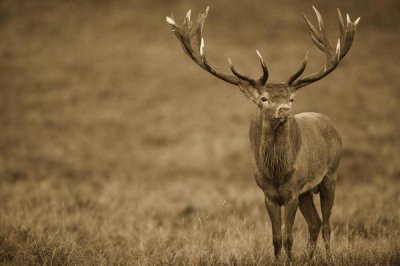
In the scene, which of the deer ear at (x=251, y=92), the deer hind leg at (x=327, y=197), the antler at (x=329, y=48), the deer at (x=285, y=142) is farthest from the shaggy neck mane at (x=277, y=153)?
the deer hind leg at (x=327, y=197)

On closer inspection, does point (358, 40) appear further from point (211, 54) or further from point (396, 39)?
point (211, 54)

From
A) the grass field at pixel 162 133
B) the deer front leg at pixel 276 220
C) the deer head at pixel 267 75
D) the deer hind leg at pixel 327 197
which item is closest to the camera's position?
the deer head at pixel 267 75

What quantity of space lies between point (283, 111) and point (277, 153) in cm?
43

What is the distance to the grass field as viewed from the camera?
5.97 metres

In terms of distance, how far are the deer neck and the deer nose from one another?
6.9 inches

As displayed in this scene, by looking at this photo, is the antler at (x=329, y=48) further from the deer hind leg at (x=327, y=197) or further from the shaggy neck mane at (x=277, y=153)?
the deer hind leg at (x=327, y=197)

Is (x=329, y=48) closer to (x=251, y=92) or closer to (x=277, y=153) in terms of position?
Answer: (x=251, y=92)

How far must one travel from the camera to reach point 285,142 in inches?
189

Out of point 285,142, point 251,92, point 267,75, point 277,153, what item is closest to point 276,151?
point 277,153

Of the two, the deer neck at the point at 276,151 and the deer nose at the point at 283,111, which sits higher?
the deer nose at the point at 283,111

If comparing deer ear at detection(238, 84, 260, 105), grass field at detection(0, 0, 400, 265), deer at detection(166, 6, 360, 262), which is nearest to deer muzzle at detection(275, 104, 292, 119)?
deer at detection(166, 6, 360, 262)

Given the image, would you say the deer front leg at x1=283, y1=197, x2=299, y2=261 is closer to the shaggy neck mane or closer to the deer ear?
the shaggy neck mane

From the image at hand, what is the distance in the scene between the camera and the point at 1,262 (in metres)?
4.90

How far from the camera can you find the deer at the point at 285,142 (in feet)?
15.4
